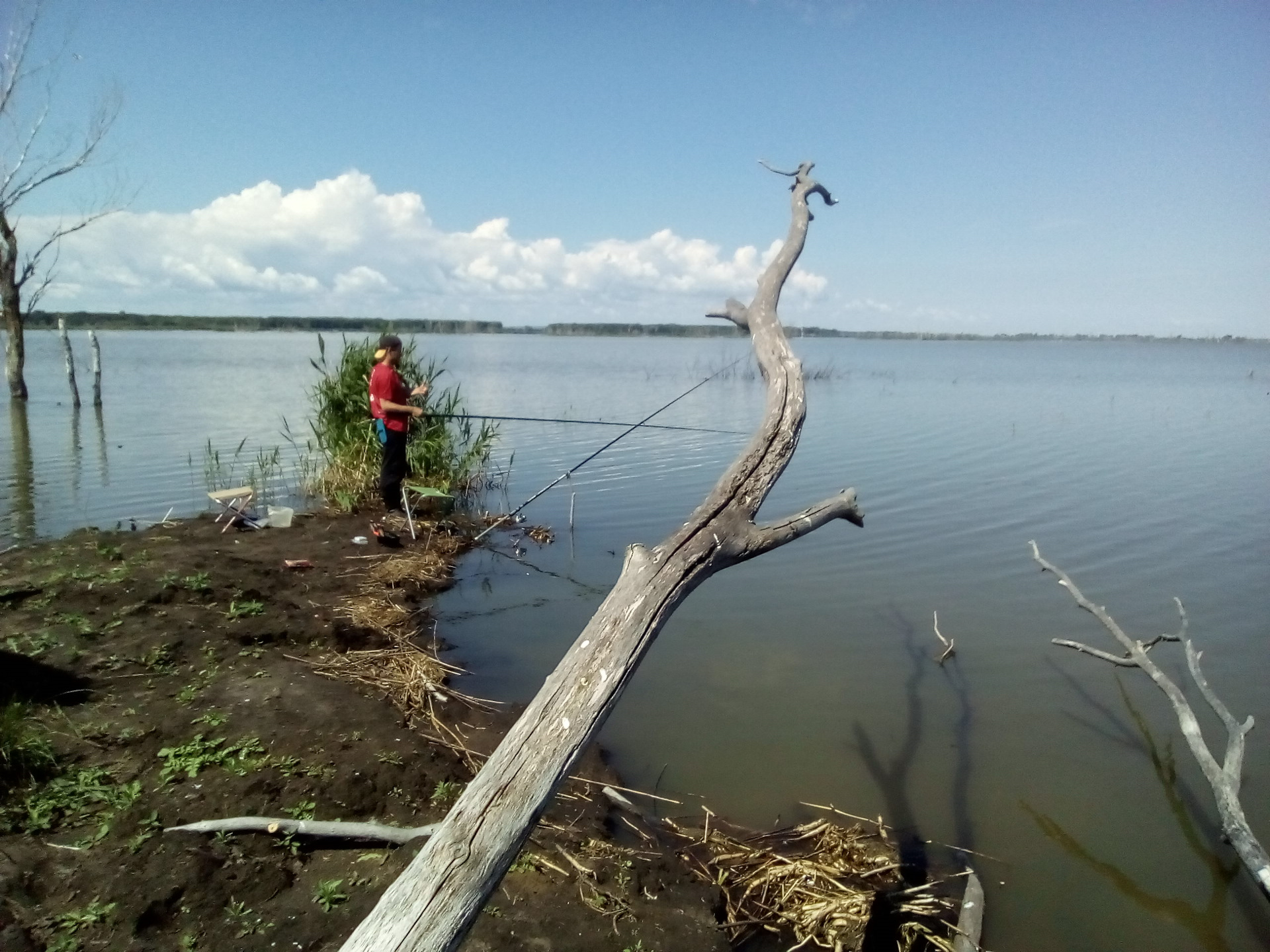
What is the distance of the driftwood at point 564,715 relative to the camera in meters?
1.81

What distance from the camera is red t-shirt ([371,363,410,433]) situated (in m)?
9.22

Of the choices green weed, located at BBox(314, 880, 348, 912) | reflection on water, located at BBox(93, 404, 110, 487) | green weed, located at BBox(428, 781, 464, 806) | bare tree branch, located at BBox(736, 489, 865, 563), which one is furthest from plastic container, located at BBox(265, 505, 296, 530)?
bare tree branch, located at BBox(736, 489, 865, 563)

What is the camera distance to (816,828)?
4.46 m

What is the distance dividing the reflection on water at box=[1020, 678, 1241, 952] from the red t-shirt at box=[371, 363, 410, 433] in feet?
23.8

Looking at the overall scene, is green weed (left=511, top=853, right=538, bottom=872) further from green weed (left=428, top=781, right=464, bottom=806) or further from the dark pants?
the dark pants

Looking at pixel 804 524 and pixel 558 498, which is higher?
pixel 804 524

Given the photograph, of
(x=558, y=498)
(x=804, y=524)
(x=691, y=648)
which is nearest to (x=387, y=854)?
(x=804, y=524)

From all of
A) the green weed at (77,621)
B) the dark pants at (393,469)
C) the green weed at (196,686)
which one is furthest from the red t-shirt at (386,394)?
the green weed at (196,686)

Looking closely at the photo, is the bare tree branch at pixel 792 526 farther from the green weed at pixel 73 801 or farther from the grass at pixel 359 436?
the grass at pixel 359 436

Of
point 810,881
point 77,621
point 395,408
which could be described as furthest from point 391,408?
point 810,881

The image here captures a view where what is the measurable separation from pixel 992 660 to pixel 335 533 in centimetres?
699

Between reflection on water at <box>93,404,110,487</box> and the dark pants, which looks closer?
the dark pants

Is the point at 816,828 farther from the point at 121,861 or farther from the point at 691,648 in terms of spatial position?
the point at 121,861

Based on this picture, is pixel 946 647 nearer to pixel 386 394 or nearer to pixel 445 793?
pixel 445 793
